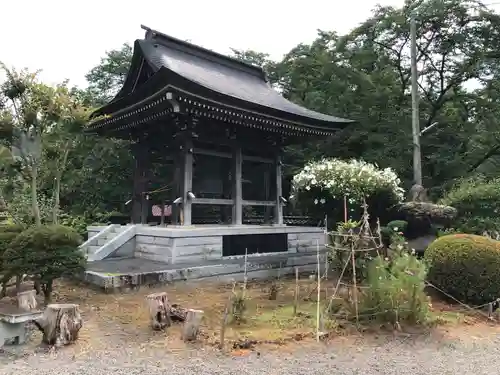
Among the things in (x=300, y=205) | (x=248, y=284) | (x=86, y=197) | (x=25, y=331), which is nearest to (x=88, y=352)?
(x=25, y=331)

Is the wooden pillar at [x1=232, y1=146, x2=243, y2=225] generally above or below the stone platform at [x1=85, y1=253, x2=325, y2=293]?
above

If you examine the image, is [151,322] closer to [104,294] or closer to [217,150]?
[104,294]

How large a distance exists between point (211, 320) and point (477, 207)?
28.4ft

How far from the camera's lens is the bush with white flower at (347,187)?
10758 mm

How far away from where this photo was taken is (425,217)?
33.7ft

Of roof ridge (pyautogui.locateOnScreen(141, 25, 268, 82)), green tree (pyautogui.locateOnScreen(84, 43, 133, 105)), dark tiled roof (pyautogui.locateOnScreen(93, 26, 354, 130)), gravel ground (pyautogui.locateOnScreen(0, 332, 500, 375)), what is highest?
green tree (pyautogui.locateOnScreen(84, 43, 133, 105))

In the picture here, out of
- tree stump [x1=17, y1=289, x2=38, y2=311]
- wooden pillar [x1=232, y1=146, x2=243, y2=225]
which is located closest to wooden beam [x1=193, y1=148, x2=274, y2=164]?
wooden pillar [x1=232, y1=146, x2=243, y2=225]

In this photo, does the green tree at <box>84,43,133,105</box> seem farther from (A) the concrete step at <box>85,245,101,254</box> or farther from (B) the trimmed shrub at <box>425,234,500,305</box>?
(B) the trimmed shrub at <box>425,234,500,305</box>

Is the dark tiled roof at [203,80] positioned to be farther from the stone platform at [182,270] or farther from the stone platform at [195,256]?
the stone platform at [182,270]

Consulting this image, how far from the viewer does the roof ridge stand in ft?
40.0

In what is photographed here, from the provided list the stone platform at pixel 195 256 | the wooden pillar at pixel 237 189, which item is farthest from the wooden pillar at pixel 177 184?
the wooden pillar at pixel 237 189

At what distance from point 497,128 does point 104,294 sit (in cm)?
1523

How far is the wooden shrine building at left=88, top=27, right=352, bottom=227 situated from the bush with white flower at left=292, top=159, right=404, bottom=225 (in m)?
1.20

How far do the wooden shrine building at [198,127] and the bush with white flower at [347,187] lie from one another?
1.20 m
